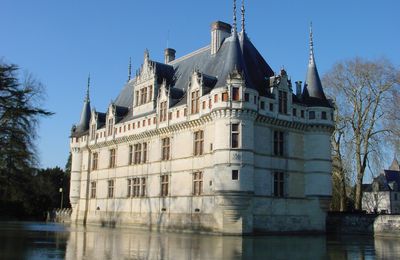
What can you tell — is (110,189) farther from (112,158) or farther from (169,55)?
(169,55)

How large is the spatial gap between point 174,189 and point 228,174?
6479 mm

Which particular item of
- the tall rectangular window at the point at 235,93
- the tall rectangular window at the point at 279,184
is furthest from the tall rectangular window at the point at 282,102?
the tall rectangular window at the point at 235,93

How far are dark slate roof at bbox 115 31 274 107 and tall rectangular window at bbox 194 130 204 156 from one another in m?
2.88

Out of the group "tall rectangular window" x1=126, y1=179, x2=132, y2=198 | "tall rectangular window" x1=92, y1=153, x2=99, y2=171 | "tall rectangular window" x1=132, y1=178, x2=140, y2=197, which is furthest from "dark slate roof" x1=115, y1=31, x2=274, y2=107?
"tall rectangular window" x1=92, y1=153, x2=99, y2=171

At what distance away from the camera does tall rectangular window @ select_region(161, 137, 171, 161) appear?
34.8 metres

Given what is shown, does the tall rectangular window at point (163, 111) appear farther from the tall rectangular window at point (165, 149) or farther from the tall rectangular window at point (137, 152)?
the tall rectangular window at point (137, 152)

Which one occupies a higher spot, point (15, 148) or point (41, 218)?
point (15, 148)

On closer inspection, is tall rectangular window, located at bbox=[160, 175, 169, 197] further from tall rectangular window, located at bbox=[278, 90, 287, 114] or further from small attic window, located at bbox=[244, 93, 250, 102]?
tall rectangular window, located at bbox=[278, 90, 287, 114]

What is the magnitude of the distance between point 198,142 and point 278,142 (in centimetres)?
524

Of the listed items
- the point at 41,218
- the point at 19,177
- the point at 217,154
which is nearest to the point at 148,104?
the point at 217,154

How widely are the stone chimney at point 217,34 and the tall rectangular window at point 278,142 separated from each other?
802cm

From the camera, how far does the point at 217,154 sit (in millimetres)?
28812

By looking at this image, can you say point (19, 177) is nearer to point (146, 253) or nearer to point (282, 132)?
point (146, 253)

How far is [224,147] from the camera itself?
28.5 m
